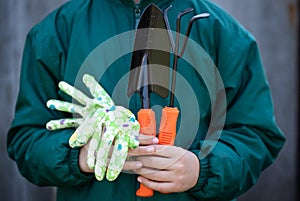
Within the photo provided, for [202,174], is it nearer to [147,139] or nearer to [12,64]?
[147,139]

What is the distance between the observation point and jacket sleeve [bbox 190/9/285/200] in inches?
45.4

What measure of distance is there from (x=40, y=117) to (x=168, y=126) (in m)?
0.32

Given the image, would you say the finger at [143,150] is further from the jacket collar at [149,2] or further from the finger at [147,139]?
the jacket collar at [149,2]

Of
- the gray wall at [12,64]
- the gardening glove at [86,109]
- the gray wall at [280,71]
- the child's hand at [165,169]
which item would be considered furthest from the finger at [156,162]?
the gray wall at [280,71]

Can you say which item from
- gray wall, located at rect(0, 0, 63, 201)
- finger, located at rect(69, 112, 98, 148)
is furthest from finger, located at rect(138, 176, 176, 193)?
gray wall, located at rect(0, 0, 63, 201)

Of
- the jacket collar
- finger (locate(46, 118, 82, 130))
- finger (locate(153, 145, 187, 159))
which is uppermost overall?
the jacket collar

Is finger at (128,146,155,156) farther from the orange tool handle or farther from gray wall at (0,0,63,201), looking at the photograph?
gray wall at (0,0,63,201)

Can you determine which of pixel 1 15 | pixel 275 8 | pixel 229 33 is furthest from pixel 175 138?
pixel 275 8

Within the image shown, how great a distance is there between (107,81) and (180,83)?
0.49 feet

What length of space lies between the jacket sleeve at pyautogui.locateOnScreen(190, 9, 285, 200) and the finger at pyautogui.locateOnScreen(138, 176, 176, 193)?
9cm

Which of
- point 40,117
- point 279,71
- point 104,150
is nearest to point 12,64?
point 40,117

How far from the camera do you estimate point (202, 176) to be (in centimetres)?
112

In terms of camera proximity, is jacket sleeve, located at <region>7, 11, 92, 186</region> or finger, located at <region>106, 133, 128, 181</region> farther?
jacket sleeve, located at <region>7, 11, 92, 186</region>

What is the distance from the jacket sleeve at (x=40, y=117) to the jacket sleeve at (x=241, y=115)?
29cm
